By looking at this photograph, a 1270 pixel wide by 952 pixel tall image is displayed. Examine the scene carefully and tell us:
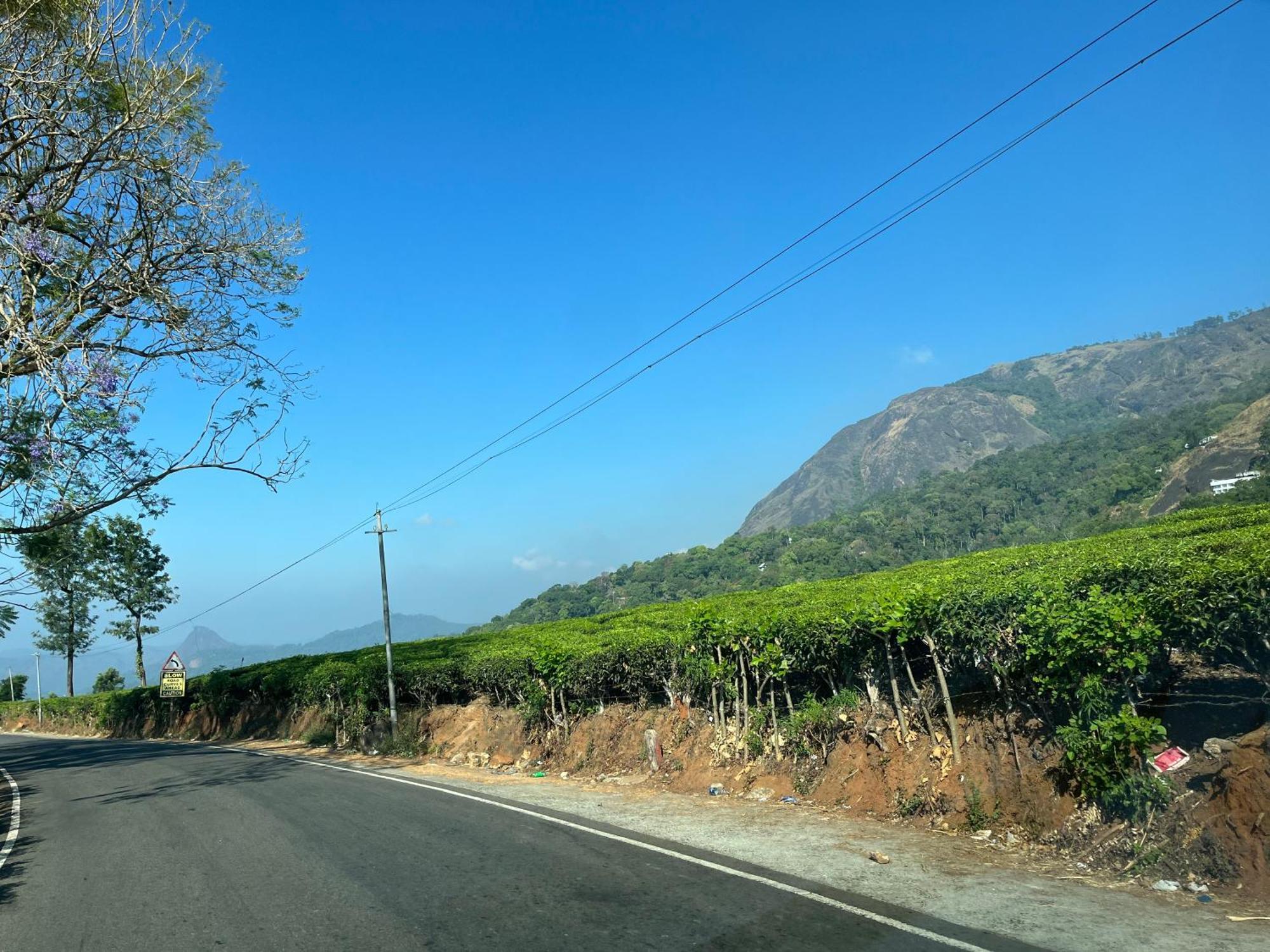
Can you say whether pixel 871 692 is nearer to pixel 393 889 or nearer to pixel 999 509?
pixel 393 889

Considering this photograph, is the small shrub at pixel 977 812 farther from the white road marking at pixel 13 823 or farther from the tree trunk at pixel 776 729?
the white road marking at pixel 13 823

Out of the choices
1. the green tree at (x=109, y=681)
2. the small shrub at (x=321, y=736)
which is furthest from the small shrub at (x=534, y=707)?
the green tree at (x=109, y=681)

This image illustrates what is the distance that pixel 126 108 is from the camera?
41.5ft

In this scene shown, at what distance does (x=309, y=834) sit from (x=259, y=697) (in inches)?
973

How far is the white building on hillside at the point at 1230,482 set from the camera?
3706 centimetres

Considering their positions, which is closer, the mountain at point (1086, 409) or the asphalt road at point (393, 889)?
the asphalt road at point (393, 889)

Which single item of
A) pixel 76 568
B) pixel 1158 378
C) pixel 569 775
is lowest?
pixel 569 775

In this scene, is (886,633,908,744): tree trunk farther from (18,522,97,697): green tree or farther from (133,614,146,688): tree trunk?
(133,614,146,688): tree trunk

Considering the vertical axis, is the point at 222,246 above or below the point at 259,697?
above

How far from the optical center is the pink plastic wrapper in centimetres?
662

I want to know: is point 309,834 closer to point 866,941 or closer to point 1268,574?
point 866,941

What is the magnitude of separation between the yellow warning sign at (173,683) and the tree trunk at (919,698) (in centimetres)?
3365

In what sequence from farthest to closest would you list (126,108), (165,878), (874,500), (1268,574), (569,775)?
(874,500) < (569,775) < (126,108) < (165,878) < (1268,574)

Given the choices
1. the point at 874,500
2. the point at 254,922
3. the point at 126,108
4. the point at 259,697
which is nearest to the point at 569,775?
the point at 254,922
